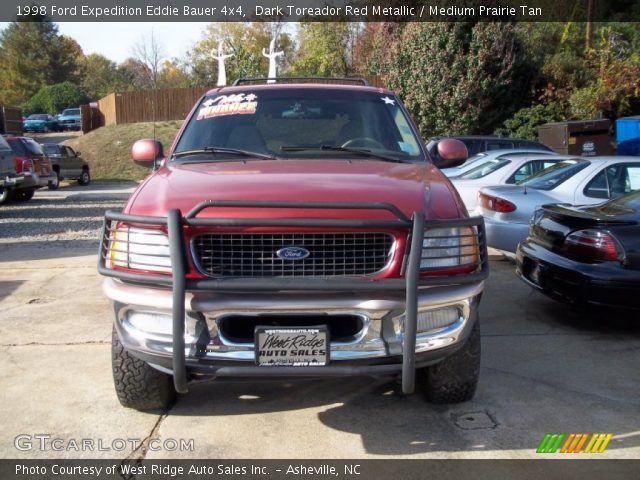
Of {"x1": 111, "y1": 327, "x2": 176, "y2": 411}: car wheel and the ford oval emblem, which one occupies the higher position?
the ford oval emblem

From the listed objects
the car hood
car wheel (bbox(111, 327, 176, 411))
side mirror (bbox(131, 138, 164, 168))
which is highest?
side mirror (bbox(131, 138, 164, 168))

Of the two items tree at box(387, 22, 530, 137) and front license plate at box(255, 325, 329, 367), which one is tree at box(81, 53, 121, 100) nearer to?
tree at box(387, 22, 530, 137)

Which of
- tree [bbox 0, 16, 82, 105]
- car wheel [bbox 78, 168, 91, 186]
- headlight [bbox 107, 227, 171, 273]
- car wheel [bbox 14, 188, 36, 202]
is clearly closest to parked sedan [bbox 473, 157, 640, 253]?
headlight [bbox 107, 227, 171, 273]

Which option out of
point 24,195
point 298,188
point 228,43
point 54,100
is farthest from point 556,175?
point 54,100

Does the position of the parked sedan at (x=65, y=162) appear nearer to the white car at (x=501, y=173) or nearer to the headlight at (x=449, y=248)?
the white car at (x=501, y=173)

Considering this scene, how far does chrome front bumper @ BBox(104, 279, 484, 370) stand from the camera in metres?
3.10

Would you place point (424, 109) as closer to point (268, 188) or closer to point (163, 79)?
point (268, 188)

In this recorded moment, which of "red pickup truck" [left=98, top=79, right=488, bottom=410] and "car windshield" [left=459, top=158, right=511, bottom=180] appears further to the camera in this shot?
"car windshield" [left=459, top=158, right=511, bottom=180]

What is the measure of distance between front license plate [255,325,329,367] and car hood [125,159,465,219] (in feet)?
1.84

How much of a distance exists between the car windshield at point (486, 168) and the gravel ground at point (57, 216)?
6097mm

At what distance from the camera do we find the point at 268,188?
338cm

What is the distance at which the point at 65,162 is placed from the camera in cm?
2325

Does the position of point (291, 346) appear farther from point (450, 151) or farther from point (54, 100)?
point (54, 100)

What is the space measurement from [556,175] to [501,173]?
1735 mm
